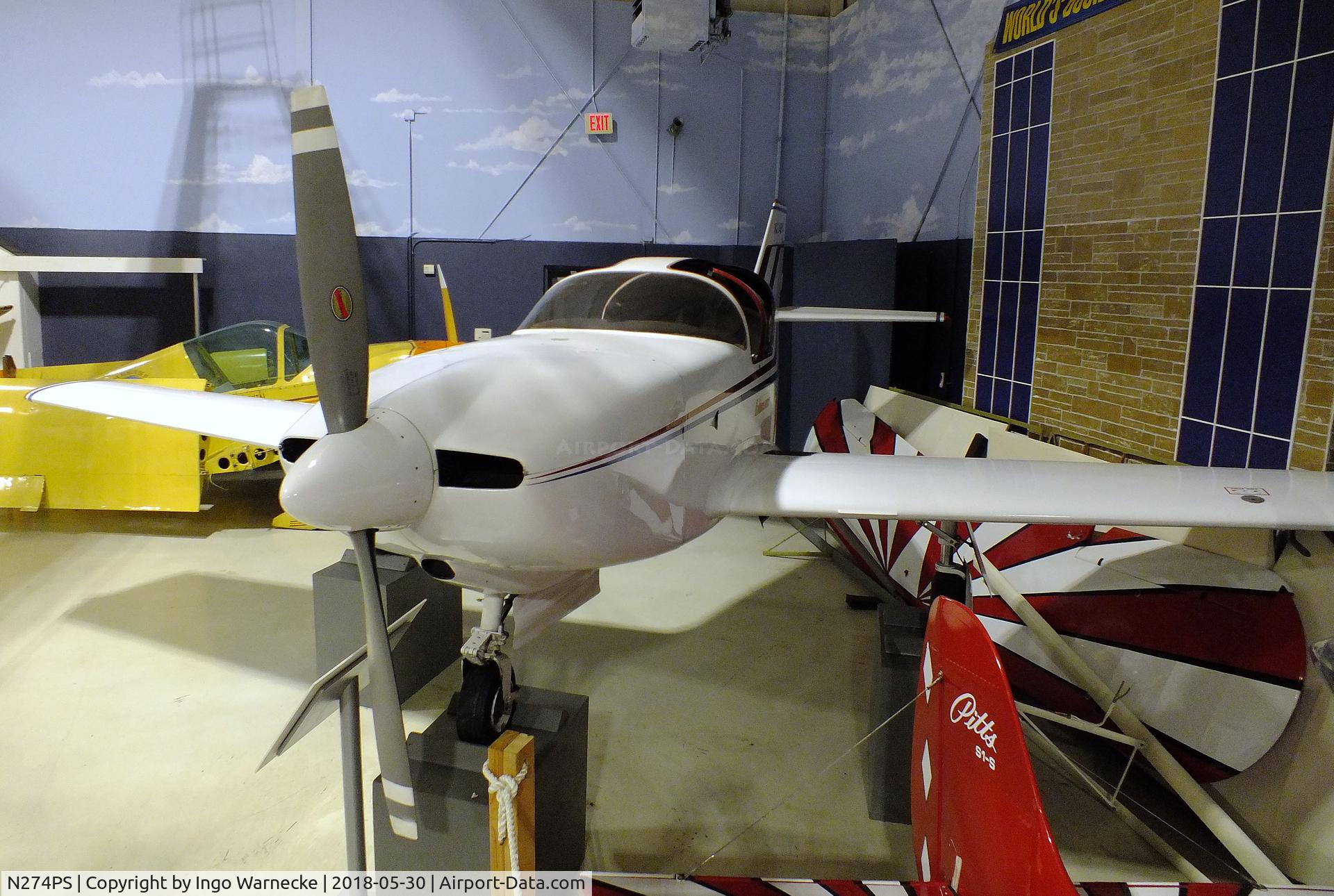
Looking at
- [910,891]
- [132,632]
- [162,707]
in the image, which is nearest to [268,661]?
[162,707]

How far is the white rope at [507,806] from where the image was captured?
203 cm

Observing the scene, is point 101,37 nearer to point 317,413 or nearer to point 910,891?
point 317,413

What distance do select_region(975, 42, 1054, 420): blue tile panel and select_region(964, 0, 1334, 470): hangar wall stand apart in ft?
0.05

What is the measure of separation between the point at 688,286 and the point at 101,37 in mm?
7751

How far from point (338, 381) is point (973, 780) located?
169 centimetres

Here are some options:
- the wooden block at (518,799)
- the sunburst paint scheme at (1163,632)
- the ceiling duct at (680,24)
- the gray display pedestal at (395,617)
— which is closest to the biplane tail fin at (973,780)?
the wooden block at (518,799)

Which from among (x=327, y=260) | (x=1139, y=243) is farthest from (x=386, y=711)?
(x=1139, y=243)

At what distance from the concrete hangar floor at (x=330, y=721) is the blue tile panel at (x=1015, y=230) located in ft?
6.07

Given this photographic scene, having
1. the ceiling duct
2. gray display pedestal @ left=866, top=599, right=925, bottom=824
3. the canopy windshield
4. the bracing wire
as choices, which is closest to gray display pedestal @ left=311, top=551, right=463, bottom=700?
the canopy windshield

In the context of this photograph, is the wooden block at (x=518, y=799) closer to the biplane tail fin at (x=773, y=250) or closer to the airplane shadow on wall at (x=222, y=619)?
the airplane shadow on wall at (x=222, y=619)

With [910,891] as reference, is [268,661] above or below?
below

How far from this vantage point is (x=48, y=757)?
329 cm

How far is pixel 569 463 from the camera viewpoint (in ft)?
6.96

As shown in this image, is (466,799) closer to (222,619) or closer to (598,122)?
(222,619)
